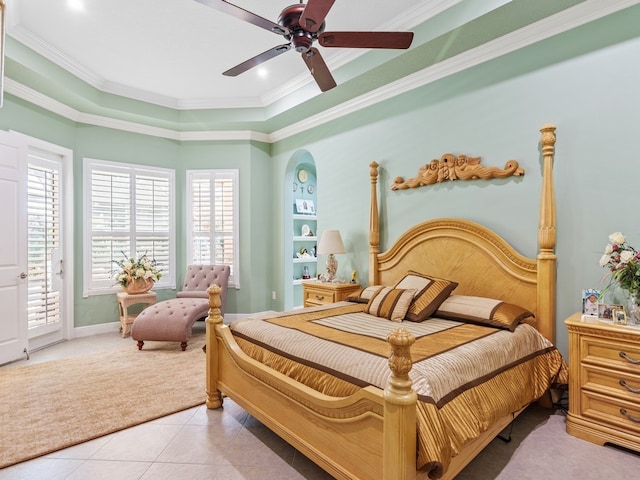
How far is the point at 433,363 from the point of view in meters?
1.71

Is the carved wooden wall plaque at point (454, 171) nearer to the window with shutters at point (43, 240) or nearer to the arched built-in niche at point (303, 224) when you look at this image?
the arched built-in niche at point (303, 224)

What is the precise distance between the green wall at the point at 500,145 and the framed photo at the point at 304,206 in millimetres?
1171

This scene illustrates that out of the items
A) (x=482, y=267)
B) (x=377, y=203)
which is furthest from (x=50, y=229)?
(x=482, y=267)

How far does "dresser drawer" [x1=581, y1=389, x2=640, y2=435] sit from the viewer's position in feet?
6.75

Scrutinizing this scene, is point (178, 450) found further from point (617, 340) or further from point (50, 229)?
point (50, 229)

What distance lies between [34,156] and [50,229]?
86 centimetres

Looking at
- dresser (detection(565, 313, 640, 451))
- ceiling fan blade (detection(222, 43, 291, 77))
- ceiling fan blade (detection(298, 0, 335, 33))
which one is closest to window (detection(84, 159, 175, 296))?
ceiling fan blade (detection(222, 43, 291, 77))

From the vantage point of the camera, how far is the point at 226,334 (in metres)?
2.60

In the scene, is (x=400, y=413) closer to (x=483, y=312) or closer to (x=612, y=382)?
(x=483, y=312)

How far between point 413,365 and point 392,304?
3.60 ft

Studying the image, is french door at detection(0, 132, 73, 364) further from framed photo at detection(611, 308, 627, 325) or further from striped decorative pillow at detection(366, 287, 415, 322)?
framed photo at detection(611, 308, 627, 325)

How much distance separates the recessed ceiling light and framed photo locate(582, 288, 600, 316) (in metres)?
4.36

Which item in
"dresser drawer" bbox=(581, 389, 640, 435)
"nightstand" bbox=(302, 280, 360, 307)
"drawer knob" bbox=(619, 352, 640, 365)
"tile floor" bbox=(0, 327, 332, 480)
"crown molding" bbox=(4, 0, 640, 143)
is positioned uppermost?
"crown molding" bbox=(4, 0, 640, 143)

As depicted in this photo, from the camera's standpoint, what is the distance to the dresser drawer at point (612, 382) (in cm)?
206
